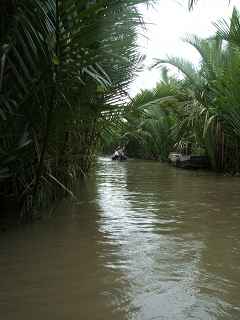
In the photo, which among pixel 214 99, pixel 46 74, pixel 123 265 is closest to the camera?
pixel 123 265

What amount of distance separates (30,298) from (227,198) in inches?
137

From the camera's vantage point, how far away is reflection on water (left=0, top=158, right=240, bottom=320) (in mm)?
1484

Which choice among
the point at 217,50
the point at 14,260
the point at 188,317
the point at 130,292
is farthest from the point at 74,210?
the point at 217,50

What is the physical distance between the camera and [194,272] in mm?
1887

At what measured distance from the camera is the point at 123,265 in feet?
6.55

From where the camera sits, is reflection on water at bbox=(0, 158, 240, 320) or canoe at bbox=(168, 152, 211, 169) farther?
canoe at bbox=(168, 152, 211, 169)

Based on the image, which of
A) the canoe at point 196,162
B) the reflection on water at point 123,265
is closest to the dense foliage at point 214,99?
the canoe at point 196,162

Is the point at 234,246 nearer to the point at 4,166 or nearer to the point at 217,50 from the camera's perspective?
the point at 4,166

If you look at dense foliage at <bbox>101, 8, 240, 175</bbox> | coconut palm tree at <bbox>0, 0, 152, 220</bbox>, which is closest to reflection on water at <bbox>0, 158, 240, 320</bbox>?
coconut palm tree at <bbox>0, 0, 152, 220</bbox>

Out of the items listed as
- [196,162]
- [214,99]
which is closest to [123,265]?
[214,99]

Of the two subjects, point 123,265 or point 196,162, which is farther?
point 196,162

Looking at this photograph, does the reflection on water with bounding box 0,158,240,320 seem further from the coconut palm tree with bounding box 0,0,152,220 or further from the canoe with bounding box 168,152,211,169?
the canoe with bounding box 168,152,211,169

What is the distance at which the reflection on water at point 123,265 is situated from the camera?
1.48 metres

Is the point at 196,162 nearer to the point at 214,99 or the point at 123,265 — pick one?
the point at 214,99
